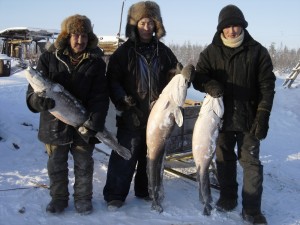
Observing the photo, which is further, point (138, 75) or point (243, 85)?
point (138, 75)

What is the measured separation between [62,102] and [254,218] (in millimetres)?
2722

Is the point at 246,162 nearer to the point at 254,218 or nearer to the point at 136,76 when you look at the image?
the point at 254,218

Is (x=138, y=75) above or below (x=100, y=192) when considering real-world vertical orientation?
above

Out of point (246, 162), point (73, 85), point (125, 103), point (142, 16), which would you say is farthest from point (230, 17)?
point (73, 85)

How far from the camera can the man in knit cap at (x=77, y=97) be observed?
4.19 metres

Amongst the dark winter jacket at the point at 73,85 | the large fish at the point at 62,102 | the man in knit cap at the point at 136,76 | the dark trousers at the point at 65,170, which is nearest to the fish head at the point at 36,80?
the large fish at the point at 62,102

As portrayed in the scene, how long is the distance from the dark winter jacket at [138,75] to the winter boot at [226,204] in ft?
4.90

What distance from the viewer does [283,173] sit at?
7219 mm

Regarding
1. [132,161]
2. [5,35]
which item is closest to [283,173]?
[132,161]

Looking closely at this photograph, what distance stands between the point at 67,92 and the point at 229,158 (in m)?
2.28

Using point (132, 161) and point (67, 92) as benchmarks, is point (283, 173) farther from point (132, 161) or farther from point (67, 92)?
point (67, 92)

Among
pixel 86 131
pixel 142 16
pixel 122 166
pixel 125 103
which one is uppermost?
pixel 142 16

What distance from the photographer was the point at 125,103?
4.43 m

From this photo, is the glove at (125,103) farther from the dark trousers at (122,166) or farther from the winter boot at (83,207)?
the winter boot at (83,207)
